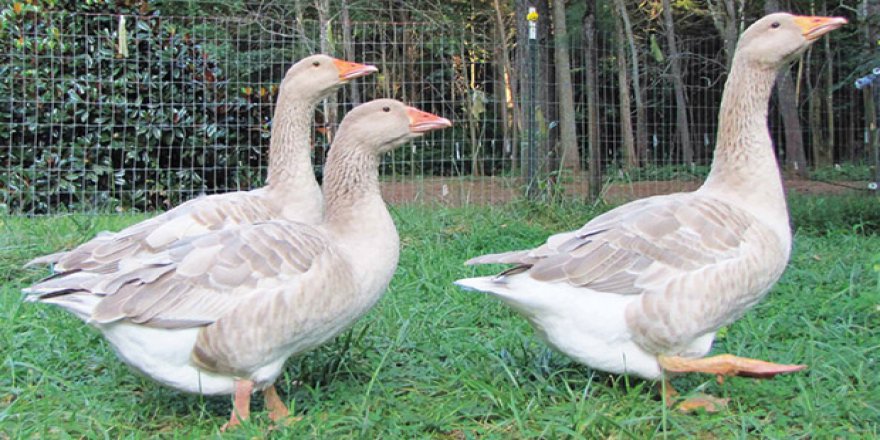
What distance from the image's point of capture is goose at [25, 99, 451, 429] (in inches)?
106

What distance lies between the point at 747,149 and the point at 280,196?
2329 mm

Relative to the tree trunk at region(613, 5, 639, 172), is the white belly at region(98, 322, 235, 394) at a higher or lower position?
lower

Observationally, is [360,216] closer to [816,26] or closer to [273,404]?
[273,404]

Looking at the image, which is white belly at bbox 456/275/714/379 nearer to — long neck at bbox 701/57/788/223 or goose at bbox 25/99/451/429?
goose at bbox 25/99/451/429

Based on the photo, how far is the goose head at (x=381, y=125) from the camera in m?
3.19

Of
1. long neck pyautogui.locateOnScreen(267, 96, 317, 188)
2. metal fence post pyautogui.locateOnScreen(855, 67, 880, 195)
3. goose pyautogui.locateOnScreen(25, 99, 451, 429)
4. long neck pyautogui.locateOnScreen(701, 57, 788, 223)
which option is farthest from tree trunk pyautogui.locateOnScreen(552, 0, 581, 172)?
goose pyautogui.locateOnScreen(25, 99, 451, 429)

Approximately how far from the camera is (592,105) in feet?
26.2

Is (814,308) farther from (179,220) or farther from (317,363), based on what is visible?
(179,220)

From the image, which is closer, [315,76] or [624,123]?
[315,76]

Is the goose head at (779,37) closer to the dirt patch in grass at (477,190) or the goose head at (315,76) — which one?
the goose head at (315,76)

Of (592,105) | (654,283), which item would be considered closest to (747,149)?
(654,283)

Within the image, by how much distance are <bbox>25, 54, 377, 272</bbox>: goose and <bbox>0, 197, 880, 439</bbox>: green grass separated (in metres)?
0.54

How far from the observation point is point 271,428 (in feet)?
9.02

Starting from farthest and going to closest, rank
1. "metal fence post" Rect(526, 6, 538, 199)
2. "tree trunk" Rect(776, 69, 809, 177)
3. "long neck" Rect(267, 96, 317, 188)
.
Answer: "tree trunk" Rect(776, 69, 809, 177), "metal fence post" Rect(526, 6, 538, 199), "long neck" Rect(267, 96, 317, 188)
